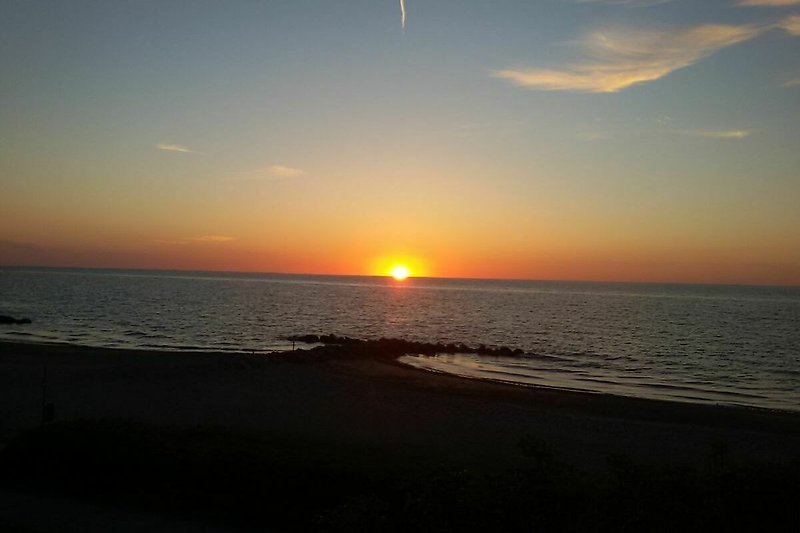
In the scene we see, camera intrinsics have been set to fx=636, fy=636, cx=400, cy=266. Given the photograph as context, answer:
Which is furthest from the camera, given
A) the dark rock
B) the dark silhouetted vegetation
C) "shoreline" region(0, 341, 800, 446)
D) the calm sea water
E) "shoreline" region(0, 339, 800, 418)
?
the dark rock

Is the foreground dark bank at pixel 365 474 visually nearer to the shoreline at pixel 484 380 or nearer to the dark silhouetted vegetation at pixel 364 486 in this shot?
the dark silhouetted vegetation at pixel 364 486

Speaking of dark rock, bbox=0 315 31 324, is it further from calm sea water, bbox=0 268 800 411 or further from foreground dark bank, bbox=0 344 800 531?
foreground dark bank, bbox=0 344 800 531

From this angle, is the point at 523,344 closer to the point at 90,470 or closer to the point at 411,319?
the point at 411,319

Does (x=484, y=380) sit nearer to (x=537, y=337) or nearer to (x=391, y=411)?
(x=391, y=411)

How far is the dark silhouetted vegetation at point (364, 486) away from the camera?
328 inches

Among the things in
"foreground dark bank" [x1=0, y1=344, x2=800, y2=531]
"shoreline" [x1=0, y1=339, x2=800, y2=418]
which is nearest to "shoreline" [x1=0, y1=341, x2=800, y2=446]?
"shoreline" [x1=0, y1=339, x2=800, y2=418]

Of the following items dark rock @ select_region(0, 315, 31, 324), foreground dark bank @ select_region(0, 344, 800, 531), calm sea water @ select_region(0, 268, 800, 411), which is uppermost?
foreground dark bank @ select_region(0, 344, 800, 531)

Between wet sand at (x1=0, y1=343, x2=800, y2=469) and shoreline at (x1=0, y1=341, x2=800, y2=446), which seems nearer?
wet sand at (x1=0, y1=343, x2=800, y2=469)

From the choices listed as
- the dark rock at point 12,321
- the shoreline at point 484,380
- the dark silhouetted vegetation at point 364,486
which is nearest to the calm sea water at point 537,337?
the dark rock at point 12,321

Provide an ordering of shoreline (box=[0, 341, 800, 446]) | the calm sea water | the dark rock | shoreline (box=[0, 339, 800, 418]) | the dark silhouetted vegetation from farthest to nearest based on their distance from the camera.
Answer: the dark rock, the calm sea water, shoreline (box=[0, 339, 800, 418]), shoreline (box=[0, 341, 800, 446]), the dark silhouetted vegetation

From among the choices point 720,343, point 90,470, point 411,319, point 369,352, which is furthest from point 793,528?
point 411,319

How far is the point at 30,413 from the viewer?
814 inches

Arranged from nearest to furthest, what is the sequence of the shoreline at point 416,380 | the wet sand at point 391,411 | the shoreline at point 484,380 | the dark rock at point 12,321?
the wet sand at point 391,411 < the shoreline at point 416,380 < the shoreline at point 484,380 < the dark rock at point 12,321

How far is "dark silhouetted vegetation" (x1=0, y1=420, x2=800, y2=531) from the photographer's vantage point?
27.4 ft
